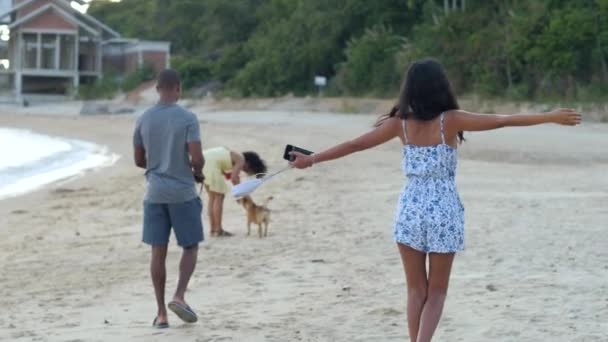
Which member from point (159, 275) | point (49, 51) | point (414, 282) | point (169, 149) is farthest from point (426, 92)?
point (49, 51)

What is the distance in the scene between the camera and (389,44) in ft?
152

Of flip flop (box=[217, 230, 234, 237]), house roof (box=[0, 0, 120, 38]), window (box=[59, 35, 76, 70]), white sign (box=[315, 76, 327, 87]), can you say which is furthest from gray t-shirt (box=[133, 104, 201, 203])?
window (box=[59, 35, 76, 70])

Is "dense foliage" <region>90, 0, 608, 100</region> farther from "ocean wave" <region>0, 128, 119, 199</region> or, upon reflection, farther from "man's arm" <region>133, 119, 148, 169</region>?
"man's arm" <region>133, 119, 148, 169</region>

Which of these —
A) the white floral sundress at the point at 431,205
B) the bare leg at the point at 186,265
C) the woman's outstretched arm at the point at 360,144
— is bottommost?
the bare leg at the point at 186,265

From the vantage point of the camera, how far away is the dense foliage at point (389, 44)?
36.2 meters

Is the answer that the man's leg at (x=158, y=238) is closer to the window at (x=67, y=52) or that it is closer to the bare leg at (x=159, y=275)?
the bare leg at (x=159, y=275)

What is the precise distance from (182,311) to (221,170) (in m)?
4.14

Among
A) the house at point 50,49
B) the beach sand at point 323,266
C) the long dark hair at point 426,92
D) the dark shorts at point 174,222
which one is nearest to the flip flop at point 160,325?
the beach sand at point 323,266

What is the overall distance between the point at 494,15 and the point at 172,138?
37.2 meters

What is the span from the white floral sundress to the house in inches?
2365

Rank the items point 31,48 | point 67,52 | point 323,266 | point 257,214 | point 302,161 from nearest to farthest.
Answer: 1. point 302,161
2. point 323,266
3. point 257,214
4. point 31,48
5. point 67,52

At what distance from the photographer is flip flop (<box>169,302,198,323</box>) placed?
21.3ft

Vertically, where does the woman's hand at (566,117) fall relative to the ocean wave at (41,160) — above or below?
above

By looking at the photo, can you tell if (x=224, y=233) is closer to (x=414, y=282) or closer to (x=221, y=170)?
(x=221, y=170)
